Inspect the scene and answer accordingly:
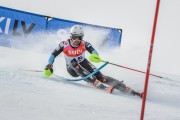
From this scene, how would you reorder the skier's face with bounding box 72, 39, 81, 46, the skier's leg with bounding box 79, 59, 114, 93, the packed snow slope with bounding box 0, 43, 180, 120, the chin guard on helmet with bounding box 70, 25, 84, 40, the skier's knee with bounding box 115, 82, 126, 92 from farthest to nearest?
the skier's face with bounding box 72, 39, 81, 46
the chin guard on helmet with bounding box 70, 25, 84, 40
the skier's leg with bounding box 79, 59, 114, 93
the skier's knee with bounding box 115, 82, 126, 92
the packed snow slope with bounding box 0, 43, 180, 120

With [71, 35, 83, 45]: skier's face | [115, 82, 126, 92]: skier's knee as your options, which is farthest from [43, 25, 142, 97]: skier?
[115, 82, 126, 92]: skier's knee

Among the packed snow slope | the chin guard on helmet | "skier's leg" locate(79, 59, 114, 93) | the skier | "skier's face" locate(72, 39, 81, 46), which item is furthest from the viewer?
"skier's face" locate(72, 39, 81, 46)

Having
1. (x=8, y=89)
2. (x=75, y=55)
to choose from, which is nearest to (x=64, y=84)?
(x=75, y=55)

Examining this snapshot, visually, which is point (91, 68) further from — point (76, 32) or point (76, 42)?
point (76, 32)

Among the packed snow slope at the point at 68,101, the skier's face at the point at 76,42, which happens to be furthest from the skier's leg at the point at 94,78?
the skier's face at the point at 76,42

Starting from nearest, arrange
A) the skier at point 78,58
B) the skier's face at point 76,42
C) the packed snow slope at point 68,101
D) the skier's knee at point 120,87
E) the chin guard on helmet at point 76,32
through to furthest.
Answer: the packed snow slope at point 68,101, the skier's knee at point 120,87, the skier at point 78,58, the chin guard on helmet at point 76,32, the skier's face at point 76,42

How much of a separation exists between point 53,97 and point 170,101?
243 centimetres

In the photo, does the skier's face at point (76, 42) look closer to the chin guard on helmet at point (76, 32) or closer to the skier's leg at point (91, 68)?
the chin guard on helmet at point (76, 32)

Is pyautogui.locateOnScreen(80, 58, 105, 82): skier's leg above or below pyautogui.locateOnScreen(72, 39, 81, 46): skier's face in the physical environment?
below

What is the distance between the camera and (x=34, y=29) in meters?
10.1

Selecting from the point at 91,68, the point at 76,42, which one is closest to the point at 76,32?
the point at 76,42

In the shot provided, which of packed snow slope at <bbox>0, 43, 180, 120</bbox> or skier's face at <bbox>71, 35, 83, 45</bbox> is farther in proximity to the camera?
skier's face at <bbox>71, 35, 83, 45</bbox>

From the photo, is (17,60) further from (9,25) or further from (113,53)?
(113,53)

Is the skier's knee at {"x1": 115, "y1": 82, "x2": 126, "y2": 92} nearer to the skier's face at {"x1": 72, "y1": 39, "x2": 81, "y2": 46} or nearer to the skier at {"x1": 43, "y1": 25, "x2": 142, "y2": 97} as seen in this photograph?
the skier at {"x1": 43, "y1": 25, "x2": 142, "y2": 97}
